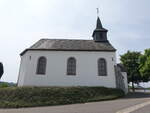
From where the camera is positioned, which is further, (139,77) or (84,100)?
(139,77)

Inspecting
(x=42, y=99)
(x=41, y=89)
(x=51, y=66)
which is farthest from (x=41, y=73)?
(x=42, y=99)

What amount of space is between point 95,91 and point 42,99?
636 centimetres

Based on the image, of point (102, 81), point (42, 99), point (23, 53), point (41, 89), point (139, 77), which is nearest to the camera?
point (42, 99)

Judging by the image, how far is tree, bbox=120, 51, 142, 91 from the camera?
37.6 m

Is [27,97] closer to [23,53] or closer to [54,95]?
[54,95]

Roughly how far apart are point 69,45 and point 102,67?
623cm

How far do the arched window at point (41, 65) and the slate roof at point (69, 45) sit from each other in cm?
149

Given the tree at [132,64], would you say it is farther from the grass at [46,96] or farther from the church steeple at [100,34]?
the grass at [46,96]

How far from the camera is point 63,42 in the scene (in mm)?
23969

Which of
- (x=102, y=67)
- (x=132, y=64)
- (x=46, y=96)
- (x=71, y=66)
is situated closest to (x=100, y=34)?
(x=102, y=67)

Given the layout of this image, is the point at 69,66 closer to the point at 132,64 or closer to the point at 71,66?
the point at 71,66

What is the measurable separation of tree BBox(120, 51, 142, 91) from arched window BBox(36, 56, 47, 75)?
2559cm

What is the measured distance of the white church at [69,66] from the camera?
65.8ft

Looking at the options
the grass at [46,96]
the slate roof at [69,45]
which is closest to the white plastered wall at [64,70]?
the slate roof at [69,45]
